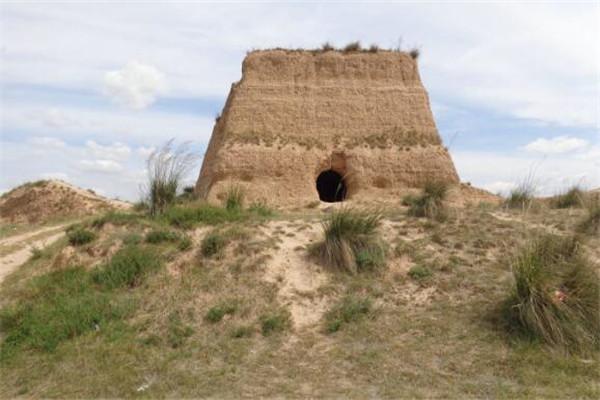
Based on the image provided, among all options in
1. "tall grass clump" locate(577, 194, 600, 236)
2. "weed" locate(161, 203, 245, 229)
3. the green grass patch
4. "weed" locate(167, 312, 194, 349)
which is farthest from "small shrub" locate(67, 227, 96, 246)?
"tall grass clump" locate(577, 194, 600, 236)

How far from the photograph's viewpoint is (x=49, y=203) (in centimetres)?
2694

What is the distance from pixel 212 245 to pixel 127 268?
1.58 meters

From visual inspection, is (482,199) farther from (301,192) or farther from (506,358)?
(506,358)

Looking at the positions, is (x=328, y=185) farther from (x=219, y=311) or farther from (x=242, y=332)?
(x=242, y=332)

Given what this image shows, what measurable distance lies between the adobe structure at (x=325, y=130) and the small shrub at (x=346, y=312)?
1081cm

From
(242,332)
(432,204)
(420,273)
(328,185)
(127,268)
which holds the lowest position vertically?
(242,332)

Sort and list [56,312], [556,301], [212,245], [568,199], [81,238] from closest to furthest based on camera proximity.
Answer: [556,301]
[56,312]
[212,245]
[81,238]
[568,199]

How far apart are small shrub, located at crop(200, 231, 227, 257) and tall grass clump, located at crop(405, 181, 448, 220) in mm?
4809

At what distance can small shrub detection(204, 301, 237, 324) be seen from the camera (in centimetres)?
→ 825

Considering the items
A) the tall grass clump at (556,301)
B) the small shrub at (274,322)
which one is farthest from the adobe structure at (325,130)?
the tall grass clump at (556,301)

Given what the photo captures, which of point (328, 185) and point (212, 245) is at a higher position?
point (328, 185)

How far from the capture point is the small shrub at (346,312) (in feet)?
26.3

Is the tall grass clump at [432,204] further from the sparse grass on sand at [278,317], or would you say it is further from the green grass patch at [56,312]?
the green grass patch at [56,312]

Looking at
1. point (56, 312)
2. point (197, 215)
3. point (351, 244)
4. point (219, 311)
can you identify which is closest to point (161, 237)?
point (197, 215)
